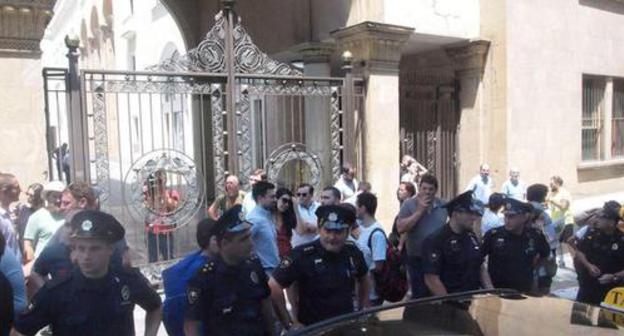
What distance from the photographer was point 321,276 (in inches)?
138

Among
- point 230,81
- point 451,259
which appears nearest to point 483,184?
point 230,81

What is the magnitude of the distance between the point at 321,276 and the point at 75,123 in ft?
14.4

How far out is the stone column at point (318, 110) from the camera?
8789 mm

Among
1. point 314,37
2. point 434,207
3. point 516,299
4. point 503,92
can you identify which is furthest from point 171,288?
point 503,92

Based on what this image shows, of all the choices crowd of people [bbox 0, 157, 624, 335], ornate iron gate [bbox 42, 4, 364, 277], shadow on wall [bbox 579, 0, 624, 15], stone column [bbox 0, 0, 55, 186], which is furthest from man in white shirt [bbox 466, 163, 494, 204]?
stone column [bbox 0, 0, 55, 186]

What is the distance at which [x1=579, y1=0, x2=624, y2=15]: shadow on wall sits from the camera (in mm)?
12680

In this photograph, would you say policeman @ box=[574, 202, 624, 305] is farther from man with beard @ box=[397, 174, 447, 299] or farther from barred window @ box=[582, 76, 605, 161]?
barred window @ box=[582, 76, 605, 161]

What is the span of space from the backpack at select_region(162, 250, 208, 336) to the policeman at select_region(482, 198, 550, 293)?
2.39m

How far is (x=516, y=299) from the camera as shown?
2406mm

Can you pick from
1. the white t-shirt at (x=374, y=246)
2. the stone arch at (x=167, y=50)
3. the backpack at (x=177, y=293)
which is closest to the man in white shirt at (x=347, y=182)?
the white t-shirt at (x=374, y=246)

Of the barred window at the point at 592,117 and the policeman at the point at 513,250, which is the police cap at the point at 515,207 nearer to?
the policeman at the point at 513,250

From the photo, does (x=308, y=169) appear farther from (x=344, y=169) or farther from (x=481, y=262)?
(x=481, y=262)

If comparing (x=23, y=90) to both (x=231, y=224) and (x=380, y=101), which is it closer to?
(x=231, y=224)

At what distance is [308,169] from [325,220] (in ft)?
15.4
